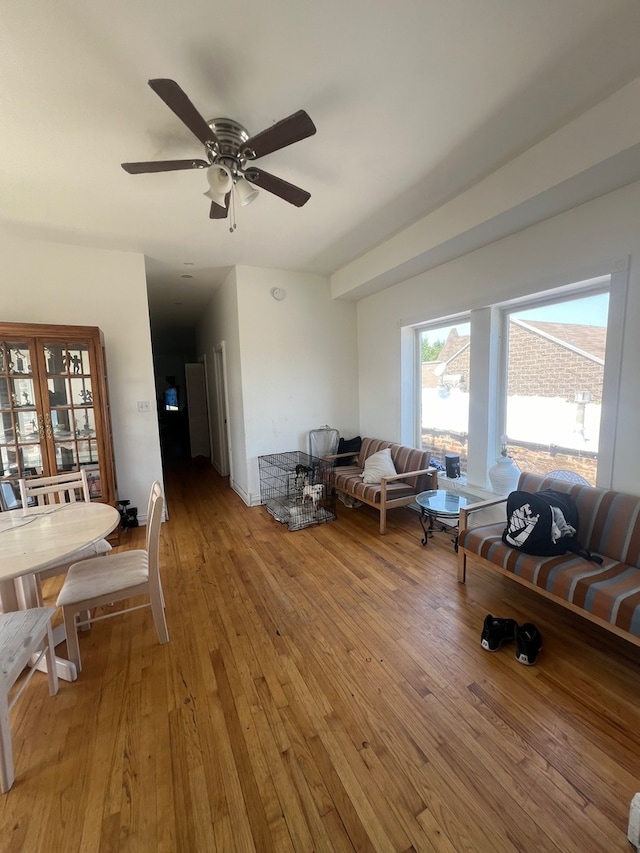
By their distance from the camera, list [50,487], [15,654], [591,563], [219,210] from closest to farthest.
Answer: [15,654]
[591,563]
[219,210]
[50,487]

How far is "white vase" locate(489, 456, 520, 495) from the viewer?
2902 millimetres

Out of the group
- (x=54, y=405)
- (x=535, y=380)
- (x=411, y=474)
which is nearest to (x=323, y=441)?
(x=411, y=474)

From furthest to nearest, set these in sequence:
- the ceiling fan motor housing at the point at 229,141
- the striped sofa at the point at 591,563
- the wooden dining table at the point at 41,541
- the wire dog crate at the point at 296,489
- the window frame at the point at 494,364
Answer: the wire dog crate at the point at 296,489 < the window frame at the point at 494,364 < the ceiling fan motor housing at the point at 229,141 < the striped sofa at the point at 591,563 < the wooden dining table at the point at 41,541

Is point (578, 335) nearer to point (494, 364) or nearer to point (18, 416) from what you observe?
point (494, 364)

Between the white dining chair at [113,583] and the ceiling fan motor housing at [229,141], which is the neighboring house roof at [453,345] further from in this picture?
the white dining chair at [113,583]

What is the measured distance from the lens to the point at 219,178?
1.85 metres

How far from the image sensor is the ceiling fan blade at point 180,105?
1297 millimetres

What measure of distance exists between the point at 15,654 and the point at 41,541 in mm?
501

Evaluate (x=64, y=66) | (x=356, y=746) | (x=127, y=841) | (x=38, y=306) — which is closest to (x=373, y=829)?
(x=356, y=746)

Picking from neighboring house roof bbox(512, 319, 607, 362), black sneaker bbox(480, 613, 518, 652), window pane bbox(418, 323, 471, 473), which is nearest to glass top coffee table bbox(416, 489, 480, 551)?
window pane bbox(418, 323, 471, 473)

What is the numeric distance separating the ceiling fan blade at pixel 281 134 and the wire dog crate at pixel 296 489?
114 inches

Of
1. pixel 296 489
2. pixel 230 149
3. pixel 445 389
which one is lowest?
pixel 296 489

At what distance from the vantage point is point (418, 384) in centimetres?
409

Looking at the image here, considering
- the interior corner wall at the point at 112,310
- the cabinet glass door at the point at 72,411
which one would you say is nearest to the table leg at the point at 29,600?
the cabinet glass door at the point at 72,411
